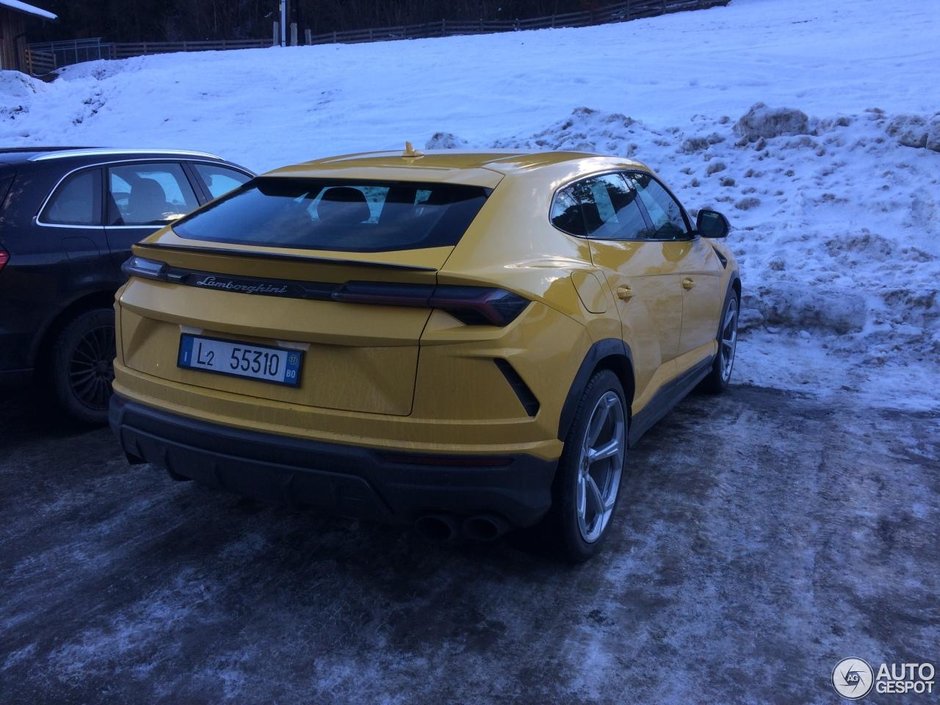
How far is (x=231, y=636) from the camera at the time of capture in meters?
3.02

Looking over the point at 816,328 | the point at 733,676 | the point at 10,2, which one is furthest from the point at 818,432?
the point at 10,2

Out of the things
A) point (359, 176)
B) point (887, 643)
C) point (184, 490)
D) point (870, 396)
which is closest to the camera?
point (887, 643)

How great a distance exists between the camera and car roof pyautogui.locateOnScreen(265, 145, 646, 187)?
11.6 feet

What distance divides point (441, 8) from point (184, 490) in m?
65.8

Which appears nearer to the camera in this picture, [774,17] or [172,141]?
[172,141]

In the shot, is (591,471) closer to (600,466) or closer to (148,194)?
(600,466)

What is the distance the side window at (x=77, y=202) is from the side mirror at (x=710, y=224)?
151 inches

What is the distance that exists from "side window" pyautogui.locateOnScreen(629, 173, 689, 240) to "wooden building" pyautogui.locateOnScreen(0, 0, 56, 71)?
40301 millimetres

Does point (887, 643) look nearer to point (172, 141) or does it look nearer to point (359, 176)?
point (359, 176)

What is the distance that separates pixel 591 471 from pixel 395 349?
1280 mm

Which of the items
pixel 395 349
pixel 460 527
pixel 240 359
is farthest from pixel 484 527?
pixel 240 359

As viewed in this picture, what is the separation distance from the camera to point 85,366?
5.16m
